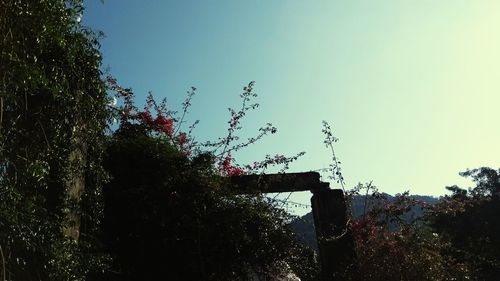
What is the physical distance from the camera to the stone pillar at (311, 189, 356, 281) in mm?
7676

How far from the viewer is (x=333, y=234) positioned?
795 cm

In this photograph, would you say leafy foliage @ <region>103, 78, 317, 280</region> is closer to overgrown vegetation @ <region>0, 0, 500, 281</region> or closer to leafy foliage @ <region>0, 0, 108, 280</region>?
overgrown vegetation @ <region>0, 0, 500, 281</region>

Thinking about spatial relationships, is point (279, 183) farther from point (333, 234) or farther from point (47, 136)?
point (47, 136)

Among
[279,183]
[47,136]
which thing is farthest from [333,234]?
[47,136]

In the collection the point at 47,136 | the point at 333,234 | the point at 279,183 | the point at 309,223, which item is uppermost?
the point at 279,183

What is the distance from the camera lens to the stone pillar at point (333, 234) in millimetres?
7676

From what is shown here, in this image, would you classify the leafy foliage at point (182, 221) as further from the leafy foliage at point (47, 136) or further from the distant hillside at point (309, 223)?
the leafy foliage at point (47, 136)

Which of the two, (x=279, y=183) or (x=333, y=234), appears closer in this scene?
(x=333, y=234)

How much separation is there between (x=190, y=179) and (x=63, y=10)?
3.43 metres

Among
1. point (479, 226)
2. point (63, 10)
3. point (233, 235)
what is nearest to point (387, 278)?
point (233, 235)

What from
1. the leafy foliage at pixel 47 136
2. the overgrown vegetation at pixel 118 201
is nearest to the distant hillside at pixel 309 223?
the overgrown vegetation at pixel 118 201

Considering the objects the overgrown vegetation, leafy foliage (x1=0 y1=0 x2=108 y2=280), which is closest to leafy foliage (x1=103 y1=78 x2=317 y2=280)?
the overgrown vegetation

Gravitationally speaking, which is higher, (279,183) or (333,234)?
(279,183)

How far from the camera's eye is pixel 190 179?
704 cm
